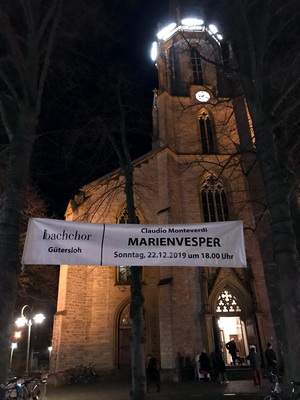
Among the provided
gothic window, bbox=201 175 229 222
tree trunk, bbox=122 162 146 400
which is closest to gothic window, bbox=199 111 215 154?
gothic window, bbox=201 175 229 222

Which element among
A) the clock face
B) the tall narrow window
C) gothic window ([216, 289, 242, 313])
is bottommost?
gothic window ([216, 289, 242, 313])

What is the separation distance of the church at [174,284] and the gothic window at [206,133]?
8 cm

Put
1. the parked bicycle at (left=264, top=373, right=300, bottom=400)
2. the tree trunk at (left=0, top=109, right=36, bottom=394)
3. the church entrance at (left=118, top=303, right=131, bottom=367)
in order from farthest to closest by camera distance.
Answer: the church entrance at (left=118, top=303, right=131, bottom=367), the tree trunk at (left=0, top=109, right=36, bottom=394), the parked bicycle at (left=264, top=373, right=300, bottom=400)

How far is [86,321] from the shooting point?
17891 millimetres

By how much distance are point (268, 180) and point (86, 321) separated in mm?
15026

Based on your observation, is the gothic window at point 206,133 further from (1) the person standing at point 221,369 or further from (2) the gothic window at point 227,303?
(1) the person standing at point 221,369

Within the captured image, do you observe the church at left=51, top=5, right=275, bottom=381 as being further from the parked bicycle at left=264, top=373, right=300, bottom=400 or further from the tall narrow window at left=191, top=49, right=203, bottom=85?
the parked bicycle at left=264, top=373, right=300, bottom=400

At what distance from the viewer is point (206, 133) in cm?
2248

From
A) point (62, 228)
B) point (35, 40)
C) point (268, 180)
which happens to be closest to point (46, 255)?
A: point (62, 228)

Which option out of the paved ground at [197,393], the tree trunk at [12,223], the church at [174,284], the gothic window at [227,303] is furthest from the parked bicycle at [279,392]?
the gothic window at [227,303]

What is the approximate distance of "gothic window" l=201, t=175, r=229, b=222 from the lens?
774 inches

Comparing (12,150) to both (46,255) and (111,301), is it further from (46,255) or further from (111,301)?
(111,301)

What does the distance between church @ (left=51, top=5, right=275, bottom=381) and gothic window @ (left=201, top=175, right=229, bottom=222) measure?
0.06 metres

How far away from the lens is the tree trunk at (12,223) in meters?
4.58
